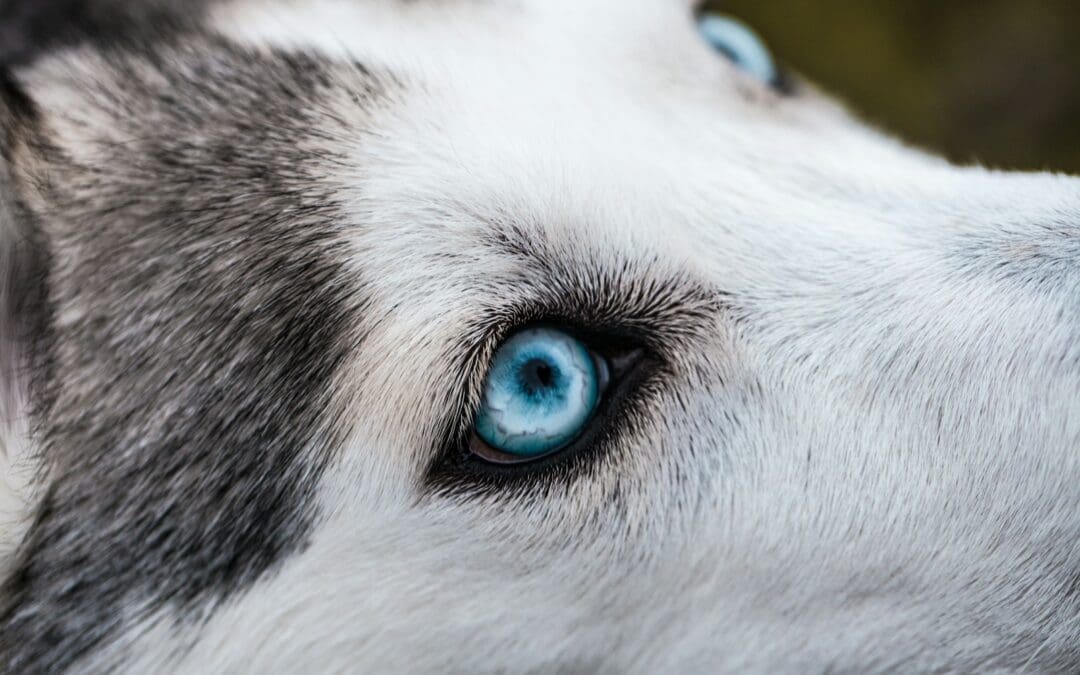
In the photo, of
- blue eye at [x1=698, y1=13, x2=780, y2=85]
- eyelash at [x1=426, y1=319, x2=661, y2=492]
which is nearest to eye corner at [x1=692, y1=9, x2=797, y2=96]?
blue eye at [x1=698, y1=13, x2=780, y2=85]

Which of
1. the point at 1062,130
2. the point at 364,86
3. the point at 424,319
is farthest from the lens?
the point at 1062,130

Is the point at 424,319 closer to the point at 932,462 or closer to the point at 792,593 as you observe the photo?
the point at 792,593

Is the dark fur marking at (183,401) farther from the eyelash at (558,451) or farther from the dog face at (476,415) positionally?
the eyelash at (558,451)

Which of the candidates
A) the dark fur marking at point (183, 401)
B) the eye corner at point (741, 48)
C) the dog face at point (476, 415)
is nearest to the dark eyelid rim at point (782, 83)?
→ the eye corner at point (741, 48)

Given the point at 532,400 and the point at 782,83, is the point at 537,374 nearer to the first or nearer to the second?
the point at 532,400

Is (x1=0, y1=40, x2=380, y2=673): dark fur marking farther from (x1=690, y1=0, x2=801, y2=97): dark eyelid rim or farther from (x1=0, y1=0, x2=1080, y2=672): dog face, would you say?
(x1=690, y1=0, x2=801, y2=97): dark eyelid rim

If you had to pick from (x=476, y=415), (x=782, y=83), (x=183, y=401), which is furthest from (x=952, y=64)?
(x=183, y=401)

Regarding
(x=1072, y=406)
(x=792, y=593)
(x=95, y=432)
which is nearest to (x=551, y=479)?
(x=792, y=593)
